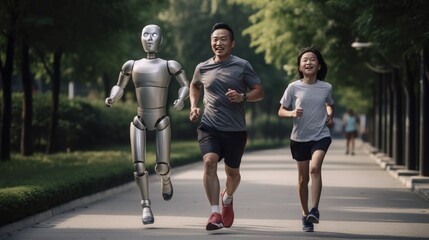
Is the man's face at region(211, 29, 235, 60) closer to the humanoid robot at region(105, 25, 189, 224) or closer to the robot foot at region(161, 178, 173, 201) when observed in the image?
the humanoid robot at region(105, 25, 189, 224)

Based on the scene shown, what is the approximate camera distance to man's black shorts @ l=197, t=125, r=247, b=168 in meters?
12.5

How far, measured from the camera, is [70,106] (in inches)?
1556

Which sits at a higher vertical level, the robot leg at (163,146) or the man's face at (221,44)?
the man's face at (221,44)

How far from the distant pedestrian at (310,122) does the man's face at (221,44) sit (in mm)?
804

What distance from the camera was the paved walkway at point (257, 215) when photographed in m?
12.5

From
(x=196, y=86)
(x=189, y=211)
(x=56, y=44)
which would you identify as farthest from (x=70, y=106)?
(x=196, y=86)

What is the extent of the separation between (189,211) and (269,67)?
47748 millimetres

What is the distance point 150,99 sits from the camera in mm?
13180

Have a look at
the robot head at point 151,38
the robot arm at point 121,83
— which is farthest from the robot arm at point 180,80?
the robot arm at point 121,83

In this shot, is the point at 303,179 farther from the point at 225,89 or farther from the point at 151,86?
the point at 151,86

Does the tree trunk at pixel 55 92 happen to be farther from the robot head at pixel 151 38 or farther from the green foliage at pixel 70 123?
the robot head at pixel 151 38

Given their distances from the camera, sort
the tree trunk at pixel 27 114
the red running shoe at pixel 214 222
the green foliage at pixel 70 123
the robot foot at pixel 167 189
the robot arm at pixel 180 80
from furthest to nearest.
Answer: the green foliage at pixel 70 123 → the tree trunk at pixel 27 114 → the robot foot at pixel 167 189 → the robot arm at pixel 180 80 → the red running shoe at pixel 214 222

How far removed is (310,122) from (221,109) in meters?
0.96

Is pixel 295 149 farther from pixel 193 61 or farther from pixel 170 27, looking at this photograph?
pixel 193 61
